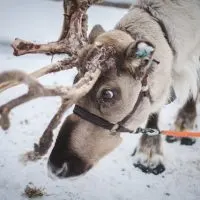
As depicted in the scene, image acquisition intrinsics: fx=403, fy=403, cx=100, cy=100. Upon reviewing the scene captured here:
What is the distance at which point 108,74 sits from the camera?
2.58 meters

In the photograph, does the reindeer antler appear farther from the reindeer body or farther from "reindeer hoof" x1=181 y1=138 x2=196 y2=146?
"reindeer hoof" x1=181 y1=138 x2=196 y2=146

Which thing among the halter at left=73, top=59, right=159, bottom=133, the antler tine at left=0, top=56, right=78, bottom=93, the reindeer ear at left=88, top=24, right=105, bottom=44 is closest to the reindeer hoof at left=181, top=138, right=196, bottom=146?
the halter at left=73, top=59, right=159, bottom=133

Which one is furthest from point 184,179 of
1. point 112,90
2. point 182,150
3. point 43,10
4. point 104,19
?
point 43,10

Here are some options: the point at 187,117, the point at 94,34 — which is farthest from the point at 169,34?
the point at 187,117

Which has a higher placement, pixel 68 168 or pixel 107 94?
pixel 107 94

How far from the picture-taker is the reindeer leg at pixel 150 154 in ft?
12.7

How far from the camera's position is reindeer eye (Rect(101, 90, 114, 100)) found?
257cm

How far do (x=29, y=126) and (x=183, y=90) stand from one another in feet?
5.76

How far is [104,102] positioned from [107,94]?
2.8 inches

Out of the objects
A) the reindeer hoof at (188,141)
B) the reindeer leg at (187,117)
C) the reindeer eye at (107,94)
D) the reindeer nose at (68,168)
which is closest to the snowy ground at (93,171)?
the reindeer hoof at (188,141)

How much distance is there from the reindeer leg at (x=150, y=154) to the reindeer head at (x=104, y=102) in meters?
1.13

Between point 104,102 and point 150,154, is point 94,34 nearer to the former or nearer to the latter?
point 104,102

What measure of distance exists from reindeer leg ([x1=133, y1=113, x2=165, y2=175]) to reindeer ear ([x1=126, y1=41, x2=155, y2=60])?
155cm

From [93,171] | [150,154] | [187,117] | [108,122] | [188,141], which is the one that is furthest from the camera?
[187,117]
